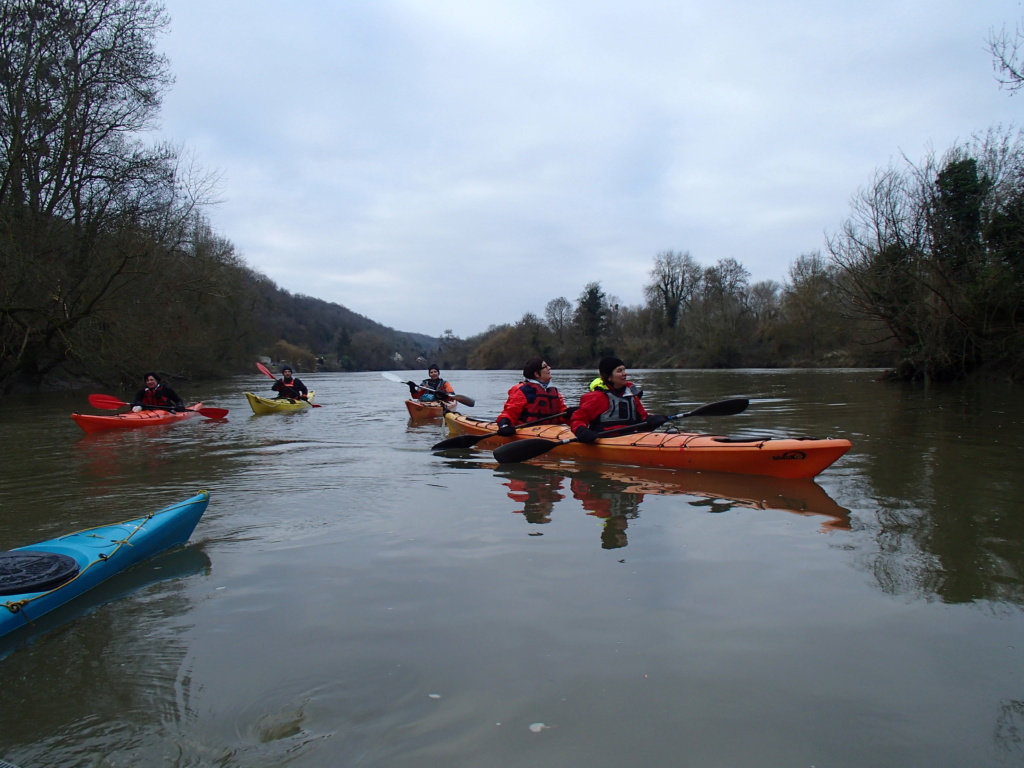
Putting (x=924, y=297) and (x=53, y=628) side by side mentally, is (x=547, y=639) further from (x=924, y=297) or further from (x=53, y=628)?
(x=924, y=297)

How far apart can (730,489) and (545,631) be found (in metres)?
3.49

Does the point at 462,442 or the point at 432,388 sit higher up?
the point at 432,388

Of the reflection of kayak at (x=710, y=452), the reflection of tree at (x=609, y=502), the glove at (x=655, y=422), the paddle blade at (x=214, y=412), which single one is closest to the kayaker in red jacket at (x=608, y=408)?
the glove at (x=655, y=422)

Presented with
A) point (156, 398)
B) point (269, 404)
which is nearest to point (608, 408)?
point (156, 398)

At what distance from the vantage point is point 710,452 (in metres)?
6.52

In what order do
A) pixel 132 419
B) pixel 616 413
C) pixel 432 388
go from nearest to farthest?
1. pixel 616 413
2. pixel 132 419
3. pixel 432 388

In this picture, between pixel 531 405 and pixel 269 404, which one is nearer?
pixel 531 405

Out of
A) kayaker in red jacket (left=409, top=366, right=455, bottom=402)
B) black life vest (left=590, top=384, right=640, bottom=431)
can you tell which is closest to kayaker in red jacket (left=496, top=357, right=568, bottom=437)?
black life vest (left=590, top=384, right=640, bottom=431)

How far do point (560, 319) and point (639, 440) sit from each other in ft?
210

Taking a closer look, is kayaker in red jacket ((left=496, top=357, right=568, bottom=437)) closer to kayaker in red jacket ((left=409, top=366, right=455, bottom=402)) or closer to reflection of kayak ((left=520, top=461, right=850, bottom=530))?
reflection of kayak ((left=520, top=461, right=850, bottom=530))

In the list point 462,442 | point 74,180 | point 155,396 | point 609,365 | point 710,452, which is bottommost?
point 462,442

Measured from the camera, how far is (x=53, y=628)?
3.09 metres

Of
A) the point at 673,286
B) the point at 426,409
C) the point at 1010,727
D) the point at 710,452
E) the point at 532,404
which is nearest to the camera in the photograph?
the point at 1010,727

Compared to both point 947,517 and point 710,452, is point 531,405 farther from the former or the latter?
point 947,517
